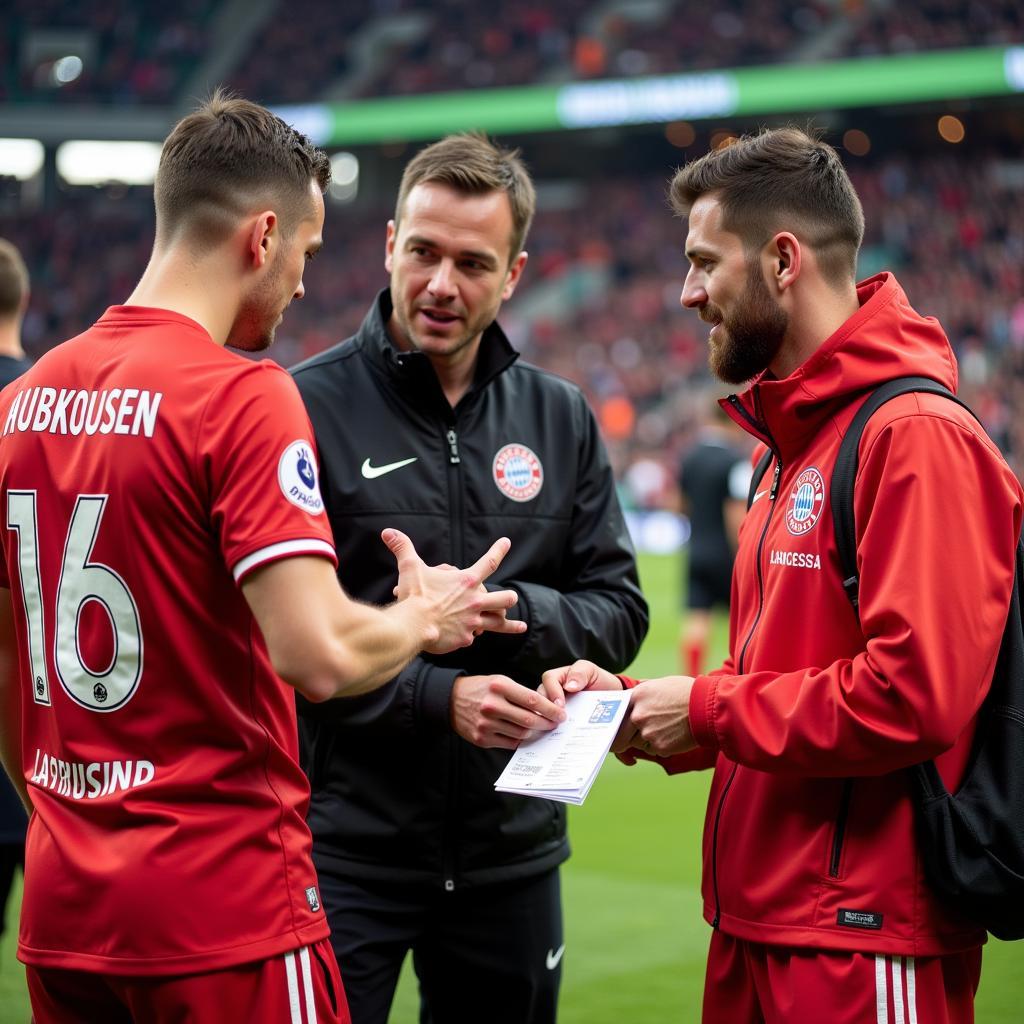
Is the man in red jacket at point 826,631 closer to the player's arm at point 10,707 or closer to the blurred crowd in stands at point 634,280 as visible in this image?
the player's arm at point 10,707

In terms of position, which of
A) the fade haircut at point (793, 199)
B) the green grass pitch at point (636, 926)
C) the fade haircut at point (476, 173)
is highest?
the fade haircut at point (476, 173)

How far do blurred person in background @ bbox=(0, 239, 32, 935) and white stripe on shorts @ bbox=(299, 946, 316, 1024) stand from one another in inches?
99.3

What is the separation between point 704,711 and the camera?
109 inches

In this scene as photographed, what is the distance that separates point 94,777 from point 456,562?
1279mm

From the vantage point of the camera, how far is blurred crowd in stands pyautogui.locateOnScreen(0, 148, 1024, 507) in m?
26.4

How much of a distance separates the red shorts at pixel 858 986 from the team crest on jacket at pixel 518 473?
1318mm

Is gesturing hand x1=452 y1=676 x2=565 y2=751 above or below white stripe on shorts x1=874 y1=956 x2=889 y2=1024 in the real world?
above

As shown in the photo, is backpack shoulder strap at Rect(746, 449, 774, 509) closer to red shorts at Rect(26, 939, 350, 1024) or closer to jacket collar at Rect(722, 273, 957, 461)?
jacket collar at Rect(722, 273, 957, 461)

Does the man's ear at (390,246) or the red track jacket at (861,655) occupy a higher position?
the man's ear at (390,246)

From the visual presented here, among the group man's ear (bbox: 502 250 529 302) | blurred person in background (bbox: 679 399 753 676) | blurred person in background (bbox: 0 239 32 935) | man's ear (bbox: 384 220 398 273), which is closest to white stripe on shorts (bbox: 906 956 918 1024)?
man's ear (bbox: 502 250 529 302)

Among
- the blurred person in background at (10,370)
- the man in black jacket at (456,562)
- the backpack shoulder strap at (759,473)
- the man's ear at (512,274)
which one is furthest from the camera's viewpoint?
the blurred person in background at (10,370)

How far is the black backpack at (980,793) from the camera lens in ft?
8.51

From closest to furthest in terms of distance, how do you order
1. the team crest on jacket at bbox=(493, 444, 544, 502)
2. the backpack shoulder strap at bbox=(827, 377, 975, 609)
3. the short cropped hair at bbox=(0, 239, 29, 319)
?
the backpack shoulder strap at bbox=(827, 377, 975, 609) → the team crest on jacket at bbox=(493, 444, 544, 502) → the short cropped hair at bbox=(0, 239, 29, 319)

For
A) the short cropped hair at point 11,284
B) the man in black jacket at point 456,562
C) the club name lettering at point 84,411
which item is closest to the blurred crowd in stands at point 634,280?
the short cropped hair at point 11,284
